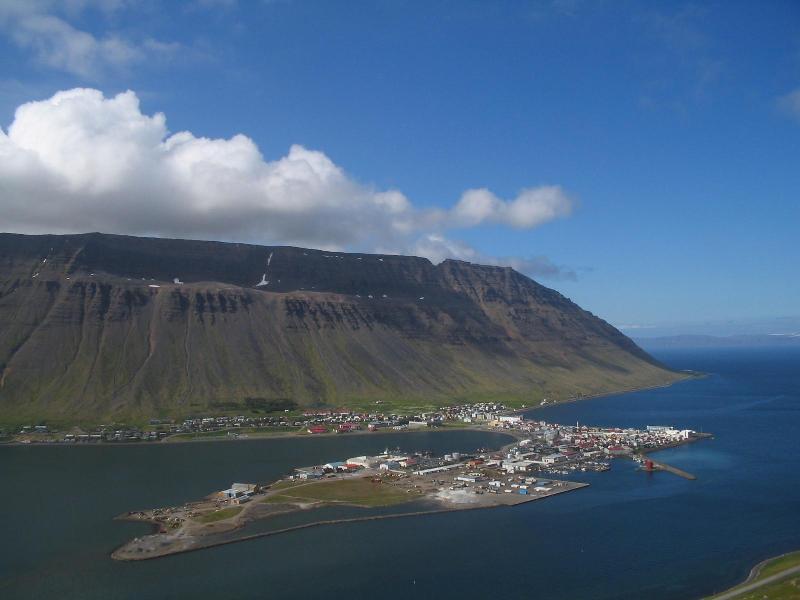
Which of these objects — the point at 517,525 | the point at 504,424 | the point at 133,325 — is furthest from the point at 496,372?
the point at 517,525

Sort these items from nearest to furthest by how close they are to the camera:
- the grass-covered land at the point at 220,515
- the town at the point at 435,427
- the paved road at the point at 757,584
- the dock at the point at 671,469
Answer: the paved road at the point at 757,584
the grass-covered land at the point at 220,515
the dock at the point at 671,469
the town at the point at 435,427

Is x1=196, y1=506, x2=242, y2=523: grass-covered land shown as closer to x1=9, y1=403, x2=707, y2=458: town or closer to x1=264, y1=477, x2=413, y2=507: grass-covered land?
x1=264, y1=477, x2=413, y2=507: grass-covered land

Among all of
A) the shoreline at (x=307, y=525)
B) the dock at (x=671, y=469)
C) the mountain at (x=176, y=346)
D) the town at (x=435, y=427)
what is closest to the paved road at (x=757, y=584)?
the shoreline at (x=307, y=525)

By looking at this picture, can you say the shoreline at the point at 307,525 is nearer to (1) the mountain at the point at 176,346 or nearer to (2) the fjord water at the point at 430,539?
(2) the fjord water at the point at 430,539

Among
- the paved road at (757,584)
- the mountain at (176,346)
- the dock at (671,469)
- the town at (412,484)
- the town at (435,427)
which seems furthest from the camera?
the mountain at (176,346)

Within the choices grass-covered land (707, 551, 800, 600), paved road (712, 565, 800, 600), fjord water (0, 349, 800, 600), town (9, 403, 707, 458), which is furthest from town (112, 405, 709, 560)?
paved road (712, 565, 800, 600)

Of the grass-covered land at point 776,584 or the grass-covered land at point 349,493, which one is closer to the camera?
the grass-covered land at point 776,584

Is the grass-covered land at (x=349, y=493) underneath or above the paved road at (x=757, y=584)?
above
